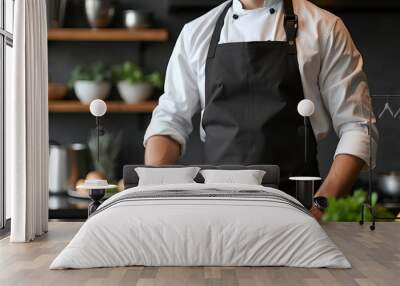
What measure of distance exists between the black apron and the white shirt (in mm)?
74

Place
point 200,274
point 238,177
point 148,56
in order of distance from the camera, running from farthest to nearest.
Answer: point 148,56 < point 238,177 < point 200,274

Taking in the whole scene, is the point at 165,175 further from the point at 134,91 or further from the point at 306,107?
the point at 134,91

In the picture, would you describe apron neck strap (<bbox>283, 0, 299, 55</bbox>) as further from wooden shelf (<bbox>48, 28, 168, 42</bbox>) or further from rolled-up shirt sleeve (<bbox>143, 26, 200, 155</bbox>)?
wooden shelf (<bbox>48, 28, 168, 42</bbox>)

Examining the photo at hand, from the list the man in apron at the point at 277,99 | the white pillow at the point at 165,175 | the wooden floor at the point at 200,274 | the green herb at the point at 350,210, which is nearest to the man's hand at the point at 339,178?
the man in apron at the point at 277,99

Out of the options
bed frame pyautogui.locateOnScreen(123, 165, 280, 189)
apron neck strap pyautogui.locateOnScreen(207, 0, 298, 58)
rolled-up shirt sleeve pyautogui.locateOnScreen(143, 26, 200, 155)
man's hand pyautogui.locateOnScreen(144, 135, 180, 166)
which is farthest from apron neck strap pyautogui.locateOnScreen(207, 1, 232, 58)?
bed frame pyautogui.locateOnScreen(123, 165, 280, 189)

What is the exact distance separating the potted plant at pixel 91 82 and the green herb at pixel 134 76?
8 cm

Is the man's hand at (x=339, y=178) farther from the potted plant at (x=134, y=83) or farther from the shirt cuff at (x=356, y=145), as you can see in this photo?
the potted plant at (x=134, y=83)

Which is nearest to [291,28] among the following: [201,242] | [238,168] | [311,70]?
[311,70]

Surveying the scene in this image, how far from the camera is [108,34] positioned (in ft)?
20.4

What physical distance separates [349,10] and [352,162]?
6.12 ft

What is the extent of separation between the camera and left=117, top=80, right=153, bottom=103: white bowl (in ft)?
20.4

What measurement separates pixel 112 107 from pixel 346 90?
2.02 m

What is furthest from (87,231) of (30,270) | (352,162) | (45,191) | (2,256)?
(352,162)

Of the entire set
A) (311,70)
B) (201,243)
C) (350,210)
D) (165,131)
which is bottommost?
(350,210)
